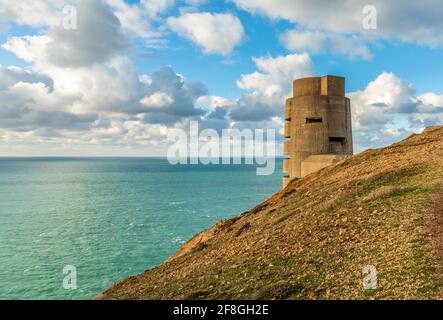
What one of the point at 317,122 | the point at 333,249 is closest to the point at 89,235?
the point at 317,122

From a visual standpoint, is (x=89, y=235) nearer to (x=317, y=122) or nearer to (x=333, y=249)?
(x=317, y=122)

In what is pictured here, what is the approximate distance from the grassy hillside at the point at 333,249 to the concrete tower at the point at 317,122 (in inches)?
373

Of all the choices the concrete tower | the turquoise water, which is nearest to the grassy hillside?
the concrete tower

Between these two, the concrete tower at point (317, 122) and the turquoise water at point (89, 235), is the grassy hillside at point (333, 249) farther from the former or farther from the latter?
the turquoise water at point (89, 235)

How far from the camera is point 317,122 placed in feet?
90.0

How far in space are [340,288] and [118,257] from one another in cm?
3343

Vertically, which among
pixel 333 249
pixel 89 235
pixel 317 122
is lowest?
pixel 89 235

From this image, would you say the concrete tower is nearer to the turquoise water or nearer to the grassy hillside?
the grassy hillside

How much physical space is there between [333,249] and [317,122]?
18.4 m

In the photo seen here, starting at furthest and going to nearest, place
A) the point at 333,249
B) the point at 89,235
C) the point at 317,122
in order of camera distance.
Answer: the point at 89,235 < the point at 317,122 < the point at 333,249

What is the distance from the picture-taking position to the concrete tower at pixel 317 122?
27.2 m

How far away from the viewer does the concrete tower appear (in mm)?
27219
